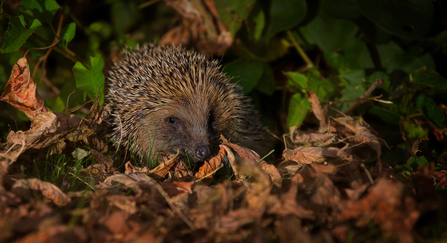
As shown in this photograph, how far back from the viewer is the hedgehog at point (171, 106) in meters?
2.99

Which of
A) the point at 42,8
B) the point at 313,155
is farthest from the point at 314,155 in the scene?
the point at 42,8

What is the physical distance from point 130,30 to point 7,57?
83.6 inches

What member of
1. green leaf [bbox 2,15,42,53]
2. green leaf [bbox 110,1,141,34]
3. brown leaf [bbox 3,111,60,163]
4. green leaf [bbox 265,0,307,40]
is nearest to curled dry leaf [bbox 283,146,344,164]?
green leaf [bbox 265,0,307,40]

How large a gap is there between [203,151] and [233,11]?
1751 millimetres

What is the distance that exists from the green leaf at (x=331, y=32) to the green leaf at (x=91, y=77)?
244 centimetres

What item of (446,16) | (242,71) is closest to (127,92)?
(242,71)

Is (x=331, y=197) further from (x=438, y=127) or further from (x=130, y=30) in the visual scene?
(x=130, y=30)

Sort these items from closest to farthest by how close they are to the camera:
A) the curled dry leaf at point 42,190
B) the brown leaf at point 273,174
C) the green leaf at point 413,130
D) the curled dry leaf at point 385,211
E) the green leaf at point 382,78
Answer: the curled dry leaf at point 385,211
the curled dry leaf at point 42,190
the brown leaf at point 273,174
the green leaf at point 413,130
the green leaf at point 382,78

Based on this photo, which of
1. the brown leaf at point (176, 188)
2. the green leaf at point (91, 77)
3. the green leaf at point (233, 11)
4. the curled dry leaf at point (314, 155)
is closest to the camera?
the brown leaf at point (176, 188)

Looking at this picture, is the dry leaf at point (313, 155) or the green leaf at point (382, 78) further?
the green leaf at point (382, 78)

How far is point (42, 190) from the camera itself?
6.45 ft

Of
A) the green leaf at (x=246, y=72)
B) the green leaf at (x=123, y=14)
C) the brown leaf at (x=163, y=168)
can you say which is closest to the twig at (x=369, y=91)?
the green leaf at (x=246, y=72)

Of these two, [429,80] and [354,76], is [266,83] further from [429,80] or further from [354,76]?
[429,80]

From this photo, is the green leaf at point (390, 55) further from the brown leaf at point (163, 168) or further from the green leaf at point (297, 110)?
the brown leaf at point (163, 168)
